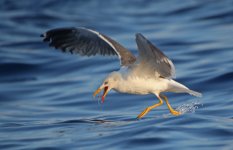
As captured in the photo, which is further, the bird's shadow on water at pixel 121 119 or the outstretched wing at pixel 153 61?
the bird's shadow on water at pixel 121 119

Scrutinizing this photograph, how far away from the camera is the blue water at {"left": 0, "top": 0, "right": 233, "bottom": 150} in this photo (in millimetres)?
10859

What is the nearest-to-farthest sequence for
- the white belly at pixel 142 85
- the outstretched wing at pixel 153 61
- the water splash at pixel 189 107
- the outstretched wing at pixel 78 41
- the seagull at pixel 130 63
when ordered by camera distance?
the outstretched wing at pixel 153 61 → the seagull at pixel 130 63 → the white belly at pixel 142 85 → the outstretched wing at pixel 78 41 → the water splash at pixel 189 107

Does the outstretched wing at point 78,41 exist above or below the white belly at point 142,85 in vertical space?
above

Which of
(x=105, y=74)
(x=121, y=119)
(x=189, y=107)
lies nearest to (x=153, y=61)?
(x=121, y=119)

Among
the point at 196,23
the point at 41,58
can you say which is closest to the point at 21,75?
the point at 41,58

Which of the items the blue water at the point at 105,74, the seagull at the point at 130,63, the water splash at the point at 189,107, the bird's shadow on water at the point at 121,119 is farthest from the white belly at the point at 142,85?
the water splash at the point at 189,107

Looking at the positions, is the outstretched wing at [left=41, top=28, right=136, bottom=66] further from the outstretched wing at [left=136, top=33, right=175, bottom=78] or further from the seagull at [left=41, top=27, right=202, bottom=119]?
the outstretched wing at [left=136, top=33, right=175, bottom=78]

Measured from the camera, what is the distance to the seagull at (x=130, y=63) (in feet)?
34.0

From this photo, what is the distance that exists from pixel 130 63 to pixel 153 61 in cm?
79

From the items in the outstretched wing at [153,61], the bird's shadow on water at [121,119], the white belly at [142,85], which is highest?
the outstretched wing at [153,61]

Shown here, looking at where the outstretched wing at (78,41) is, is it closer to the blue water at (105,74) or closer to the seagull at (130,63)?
the seagull at (130,63)

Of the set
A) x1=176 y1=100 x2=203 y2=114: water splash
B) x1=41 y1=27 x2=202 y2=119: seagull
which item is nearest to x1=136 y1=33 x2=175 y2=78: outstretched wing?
x1=41 y1=27 x2=202 y2=119: seagull

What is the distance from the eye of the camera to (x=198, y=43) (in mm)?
20609

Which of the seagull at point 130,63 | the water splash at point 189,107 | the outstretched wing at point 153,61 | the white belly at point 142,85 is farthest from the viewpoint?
the water splash at point 189,107
